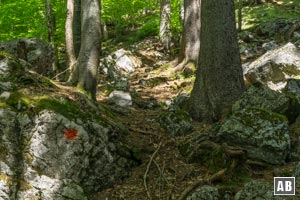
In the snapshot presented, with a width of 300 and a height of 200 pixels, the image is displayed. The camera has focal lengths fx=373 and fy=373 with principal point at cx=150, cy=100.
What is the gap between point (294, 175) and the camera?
15.0 feet

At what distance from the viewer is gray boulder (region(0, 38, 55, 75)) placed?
11.7 meters

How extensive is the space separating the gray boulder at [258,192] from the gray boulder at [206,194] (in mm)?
251

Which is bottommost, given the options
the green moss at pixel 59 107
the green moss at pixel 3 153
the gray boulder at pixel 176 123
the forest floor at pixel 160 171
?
the forest floor at pixel 160 171

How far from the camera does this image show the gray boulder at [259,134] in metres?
5.18

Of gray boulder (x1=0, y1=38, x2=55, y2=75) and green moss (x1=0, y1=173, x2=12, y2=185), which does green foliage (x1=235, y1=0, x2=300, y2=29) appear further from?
green moss (x1=0, y1=173, x2=12, y2=185)

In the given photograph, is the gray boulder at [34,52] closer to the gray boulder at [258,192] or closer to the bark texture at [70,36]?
the bark texture at [70,36]

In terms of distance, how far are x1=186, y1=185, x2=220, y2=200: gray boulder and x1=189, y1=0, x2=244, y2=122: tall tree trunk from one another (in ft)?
9.32

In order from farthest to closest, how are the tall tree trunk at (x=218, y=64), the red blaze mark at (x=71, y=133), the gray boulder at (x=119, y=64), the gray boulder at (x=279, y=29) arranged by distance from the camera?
the gray boulder at (x=279, y=29), the gray boulder at (x=119, y=64), the tall tree trunk at (x=218, y=64), the red blaze mark at (x=71, y=133)

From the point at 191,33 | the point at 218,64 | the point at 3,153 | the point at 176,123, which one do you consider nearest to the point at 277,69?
the point at 218,64

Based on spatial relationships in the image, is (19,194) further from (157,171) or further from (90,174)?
(157,171)

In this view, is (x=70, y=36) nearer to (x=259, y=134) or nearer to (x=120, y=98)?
(x=120, y=98)

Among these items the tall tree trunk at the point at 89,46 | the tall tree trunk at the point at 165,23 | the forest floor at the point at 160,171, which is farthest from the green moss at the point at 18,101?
the tall tree trunk at the point at 165,23

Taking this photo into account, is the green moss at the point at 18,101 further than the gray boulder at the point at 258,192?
Yes

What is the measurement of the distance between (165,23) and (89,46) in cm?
1078
